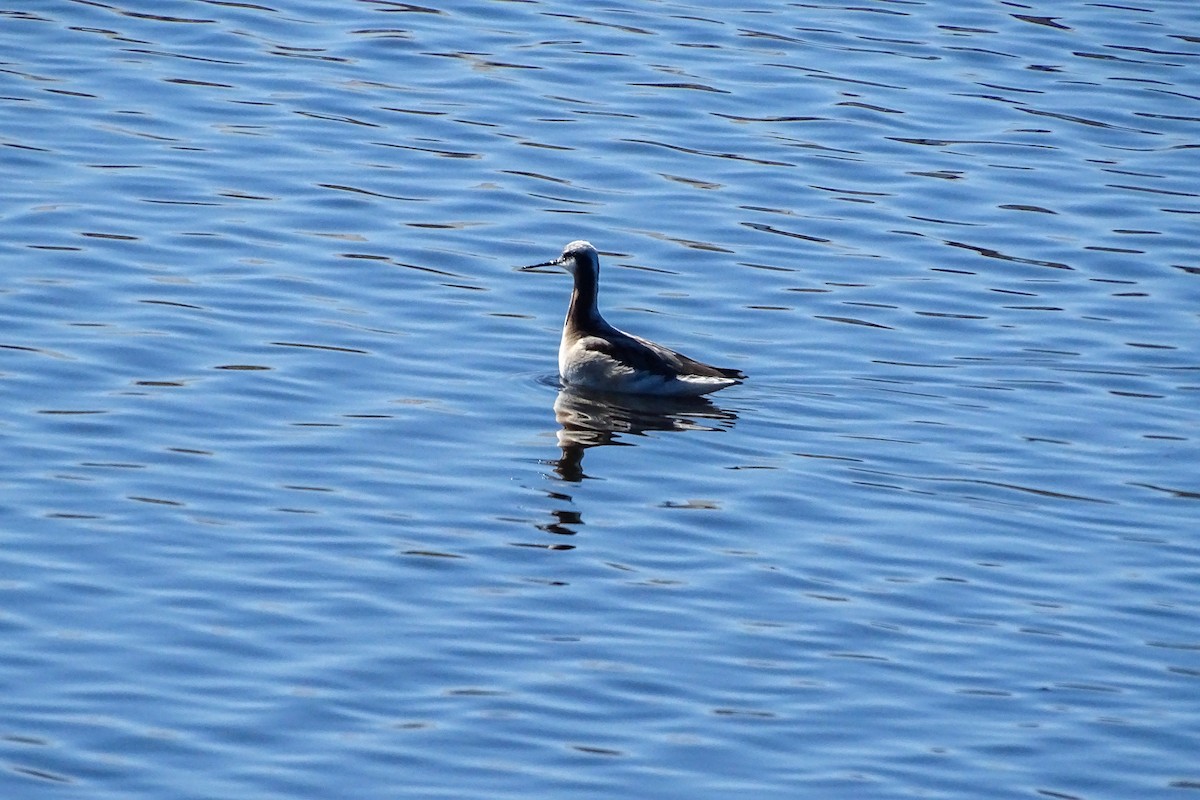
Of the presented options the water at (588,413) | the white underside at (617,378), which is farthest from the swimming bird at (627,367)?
the water at (588,413)

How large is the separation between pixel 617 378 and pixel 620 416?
46cm

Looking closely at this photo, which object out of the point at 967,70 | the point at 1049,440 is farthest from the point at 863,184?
the point at 1049,440

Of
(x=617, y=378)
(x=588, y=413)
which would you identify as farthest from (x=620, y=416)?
(x=617, y=378)

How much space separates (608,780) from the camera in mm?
10117

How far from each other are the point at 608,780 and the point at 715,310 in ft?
30.4

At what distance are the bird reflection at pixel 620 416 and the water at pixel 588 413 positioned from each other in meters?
0.06

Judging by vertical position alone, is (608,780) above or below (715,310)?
below

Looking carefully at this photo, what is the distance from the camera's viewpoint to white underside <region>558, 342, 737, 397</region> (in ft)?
54.1

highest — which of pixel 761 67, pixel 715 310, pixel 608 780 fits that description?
pixel 761 67

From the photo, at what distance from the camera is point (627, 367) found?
16.9 metres

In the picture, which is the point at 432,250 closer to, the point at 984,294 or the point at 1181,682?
the point at 984,294

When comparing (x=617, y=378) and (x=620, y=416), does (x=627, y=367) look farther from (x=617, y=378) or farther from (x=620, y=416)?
(x=620, y=416)

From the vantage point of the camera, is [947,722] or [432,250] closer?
[947,722]

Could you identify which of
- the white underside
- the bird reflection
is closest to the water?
the bird reflection
